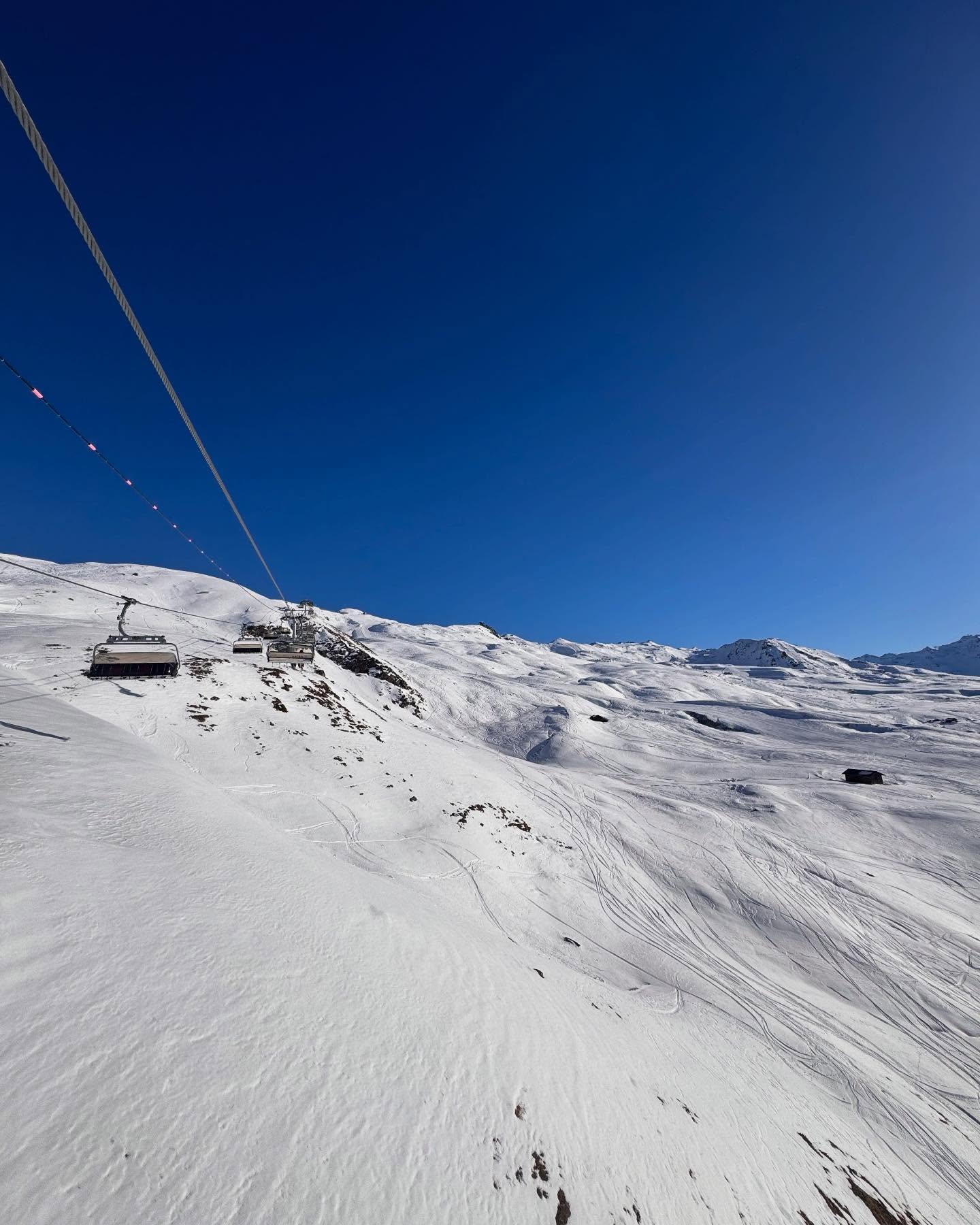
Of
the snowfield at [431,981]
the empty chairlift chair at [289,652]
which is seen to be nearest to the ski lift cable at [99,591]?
the snowfield at [431,981]

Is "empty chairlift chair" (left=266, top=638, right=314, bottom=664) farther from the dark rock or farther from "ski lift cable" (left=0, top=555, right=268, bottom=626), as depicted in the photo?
the dark rock

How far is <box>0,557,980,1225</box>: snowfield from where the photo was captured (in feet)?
11.2

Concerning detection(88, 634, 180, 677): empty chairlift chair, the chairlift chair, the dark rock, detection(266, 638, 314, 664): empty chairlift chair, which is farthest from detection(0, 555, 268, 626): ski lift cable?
the dark rock

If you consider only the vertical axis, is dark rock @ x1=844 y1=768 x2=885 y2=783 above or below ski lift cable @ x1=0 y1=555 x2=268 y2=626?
below

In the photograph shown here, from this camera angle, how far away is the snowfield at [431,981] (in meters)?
3.40

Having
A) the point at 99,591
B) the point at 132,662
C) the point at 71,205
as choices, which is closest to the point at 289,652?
the point at 132,662

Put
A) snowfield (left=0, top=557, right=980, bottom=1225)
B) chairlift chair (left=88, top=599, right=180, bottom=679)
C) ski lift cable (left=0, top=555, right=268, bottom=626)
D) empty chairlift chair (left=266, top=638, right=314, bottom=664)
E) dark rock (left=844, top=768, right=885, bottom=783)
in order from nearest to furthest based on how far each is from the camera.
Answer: snowfield (left=0, top=557, right=980, bottom=1225) < ski lift cable (left=0, top=555, right=268, bottom=626) < chairlift chair (left=88, top=599, right=180, bottom=679) < empty chairlift chair (left=266, top=638, right=314, bottom=664) < dark rock (left=844, top=768, right=885, bottom=783)

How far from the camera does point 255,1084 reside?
12.1 feet

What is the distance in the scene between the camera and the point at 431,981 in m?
5.98

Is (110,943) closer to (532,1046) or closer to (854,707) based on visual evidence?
(532,1046)

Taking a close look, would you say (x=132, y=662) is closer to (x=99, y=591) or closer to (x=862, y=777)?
(x=99, y=591)

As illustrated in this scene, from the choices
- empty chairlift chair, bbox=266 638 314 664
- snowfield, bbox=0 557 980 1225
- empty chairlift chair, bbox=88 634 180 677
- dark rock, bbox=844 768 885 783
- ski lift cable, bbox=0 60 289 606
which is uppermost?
ski lift cable, bbox=0 60 289 606

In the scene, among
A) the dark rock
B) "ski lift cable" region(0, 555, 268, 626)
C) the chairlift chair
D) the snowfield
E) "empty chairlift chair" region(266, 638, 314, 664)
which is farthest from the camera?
the dark rock

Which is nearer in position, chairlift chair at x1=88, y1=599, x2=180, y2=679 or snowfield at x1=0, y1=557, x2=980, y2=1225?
snowfield at x1=0, y1=557, x2=980, y2=1225
